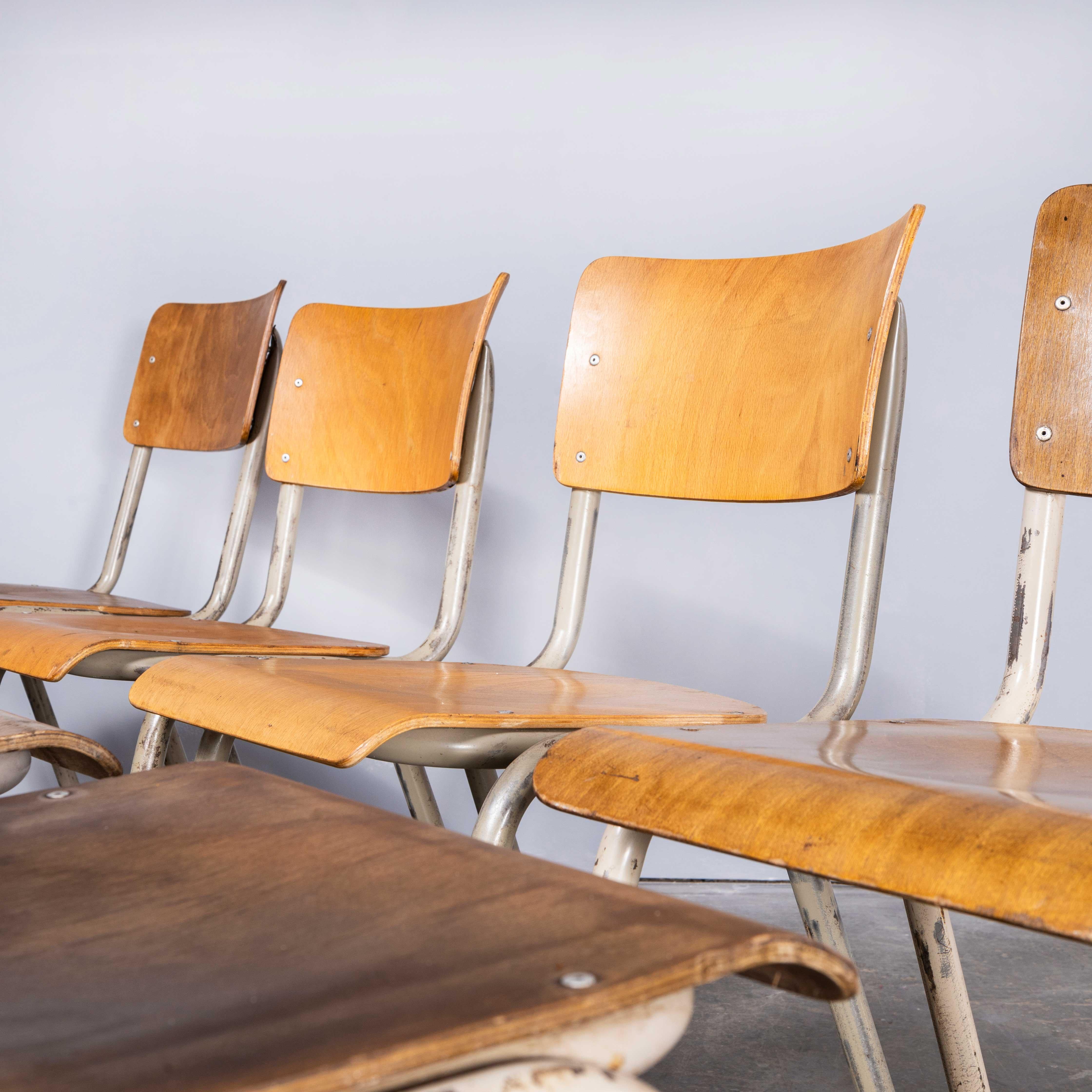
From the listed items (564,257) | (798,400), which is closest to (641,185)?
(564,257)

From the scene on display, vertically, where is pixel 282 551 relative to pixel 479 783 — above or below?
above

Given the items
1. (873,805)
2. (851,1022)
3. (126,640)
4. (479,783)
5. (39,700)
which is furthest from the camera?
(39,700)

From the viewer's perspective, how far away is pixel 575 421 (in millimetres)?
1077

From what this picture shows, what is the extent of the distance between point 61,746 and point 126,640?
14.3 inches

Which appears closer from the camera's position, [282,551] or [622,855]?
[622,855]

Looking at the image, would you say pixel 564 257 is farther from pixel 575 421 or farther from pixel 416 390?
pixel 575 421

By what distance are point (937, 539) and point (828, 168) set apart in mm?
640

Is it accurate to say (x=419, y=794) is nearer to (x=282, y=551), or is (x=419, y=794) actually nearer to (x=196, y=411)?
(x=282, y=551)

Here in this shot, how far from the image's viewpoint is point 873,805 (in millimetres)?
396

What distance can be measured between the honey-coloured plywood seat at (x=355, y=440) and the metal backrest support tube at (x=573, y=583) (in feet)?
0.48

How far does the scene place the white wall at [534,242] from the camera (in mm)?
1751

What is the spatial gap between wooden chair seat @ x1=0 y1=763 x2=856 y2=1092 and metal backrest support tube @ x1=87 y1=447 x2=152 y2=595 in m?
1.39

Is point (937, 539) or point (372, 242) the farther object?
point (372, 242)

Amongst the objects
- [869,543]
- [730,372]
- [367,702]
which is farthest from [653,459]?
[367,702]
